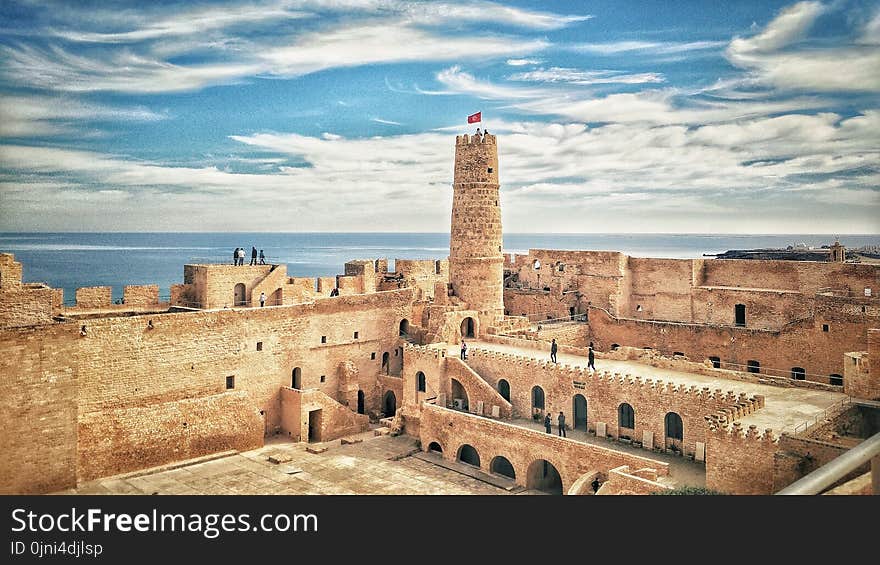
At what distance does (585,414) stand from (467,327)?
23.6 ft

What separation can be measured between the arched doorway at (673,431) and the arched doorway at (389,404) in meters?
11.3

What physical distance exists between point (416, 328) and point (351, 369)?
3472mm

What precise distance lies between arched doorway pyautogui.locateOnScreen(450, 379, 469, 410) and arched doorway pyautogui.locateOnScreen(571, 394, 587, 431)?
3981 millimetres

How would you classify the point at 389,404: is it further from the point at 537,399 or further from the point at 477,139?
the point at 477,139

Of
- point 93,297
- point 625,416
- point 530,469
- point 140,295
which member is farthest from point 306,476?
point 625,416

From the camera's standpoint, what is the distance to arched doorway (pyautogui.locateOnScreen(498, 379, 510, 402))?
22.7m

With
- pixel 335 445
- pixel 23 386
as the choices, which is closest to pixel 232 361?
pixel 335 445

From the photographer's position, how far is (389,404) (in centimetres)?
2677

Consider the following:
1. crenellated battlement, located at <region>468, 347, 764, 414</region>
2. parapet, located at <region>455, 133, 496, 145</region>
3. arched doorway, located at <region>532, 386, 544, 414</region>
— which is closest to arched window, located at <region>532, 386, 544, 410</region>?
arched doorway, located at <region>532, 386, 544, 414</region>

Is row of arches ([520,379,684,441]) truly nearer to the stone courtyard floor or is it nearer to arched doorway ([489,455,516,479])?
arched doorway ([489,455,516,479])
